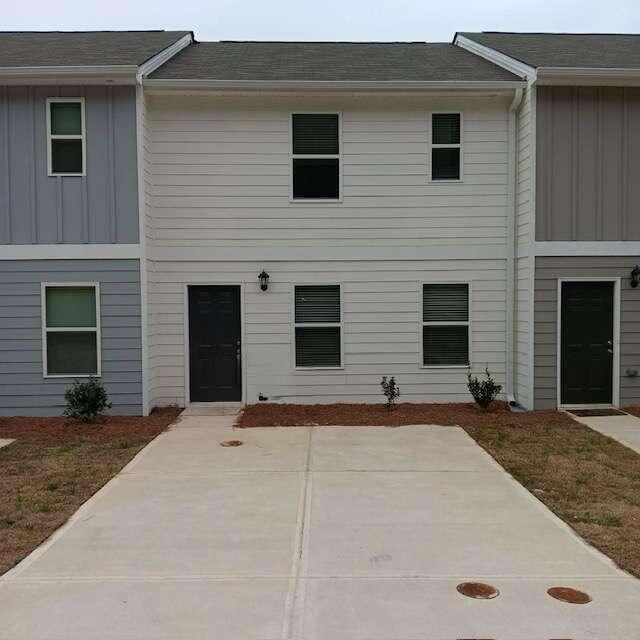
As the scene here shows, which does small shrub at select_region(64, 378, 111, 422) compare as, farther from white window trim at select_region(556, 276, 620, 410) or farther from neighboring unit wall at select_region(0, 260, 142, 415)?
white window trim at select_region(556, 276, 620, 410)

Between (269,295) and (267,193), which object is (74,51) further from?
(269,295)

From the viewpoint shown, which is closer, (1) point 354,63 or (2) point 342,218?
(2) point 342,218

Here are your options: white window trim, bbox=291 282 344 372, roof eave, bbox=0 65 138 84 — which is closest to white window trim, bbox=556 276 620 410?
white window trim, bbox=291 282 344 372

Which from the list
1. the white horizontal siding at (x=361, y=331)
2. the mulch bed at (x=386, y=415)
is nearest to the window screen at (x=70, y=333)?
the white horizontal siding at (x=361, y=331)

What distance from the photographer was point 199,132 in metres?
10.3

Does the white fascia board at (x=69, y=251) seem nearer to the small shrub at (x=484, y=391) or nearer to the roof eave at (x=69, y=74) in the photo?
the roof eave at (x=69, y=74)

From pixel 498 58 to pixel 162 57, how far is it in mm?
5689

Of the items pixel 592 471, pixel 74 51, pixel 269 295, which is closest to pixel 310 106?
pixel 269 295

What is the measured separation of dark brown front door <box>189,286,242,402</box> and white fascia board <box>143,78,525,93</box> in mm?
3136

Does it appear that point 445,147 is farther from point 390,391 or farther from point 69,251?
point 69,251

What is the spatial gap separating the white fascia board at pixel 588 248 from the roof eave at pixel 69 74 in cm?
670

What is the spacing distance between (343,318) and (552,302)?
3.30 metres

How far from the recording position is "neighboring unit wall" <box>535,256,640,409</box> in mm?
9961

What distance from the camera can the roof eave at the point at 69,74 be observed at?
929 cm
